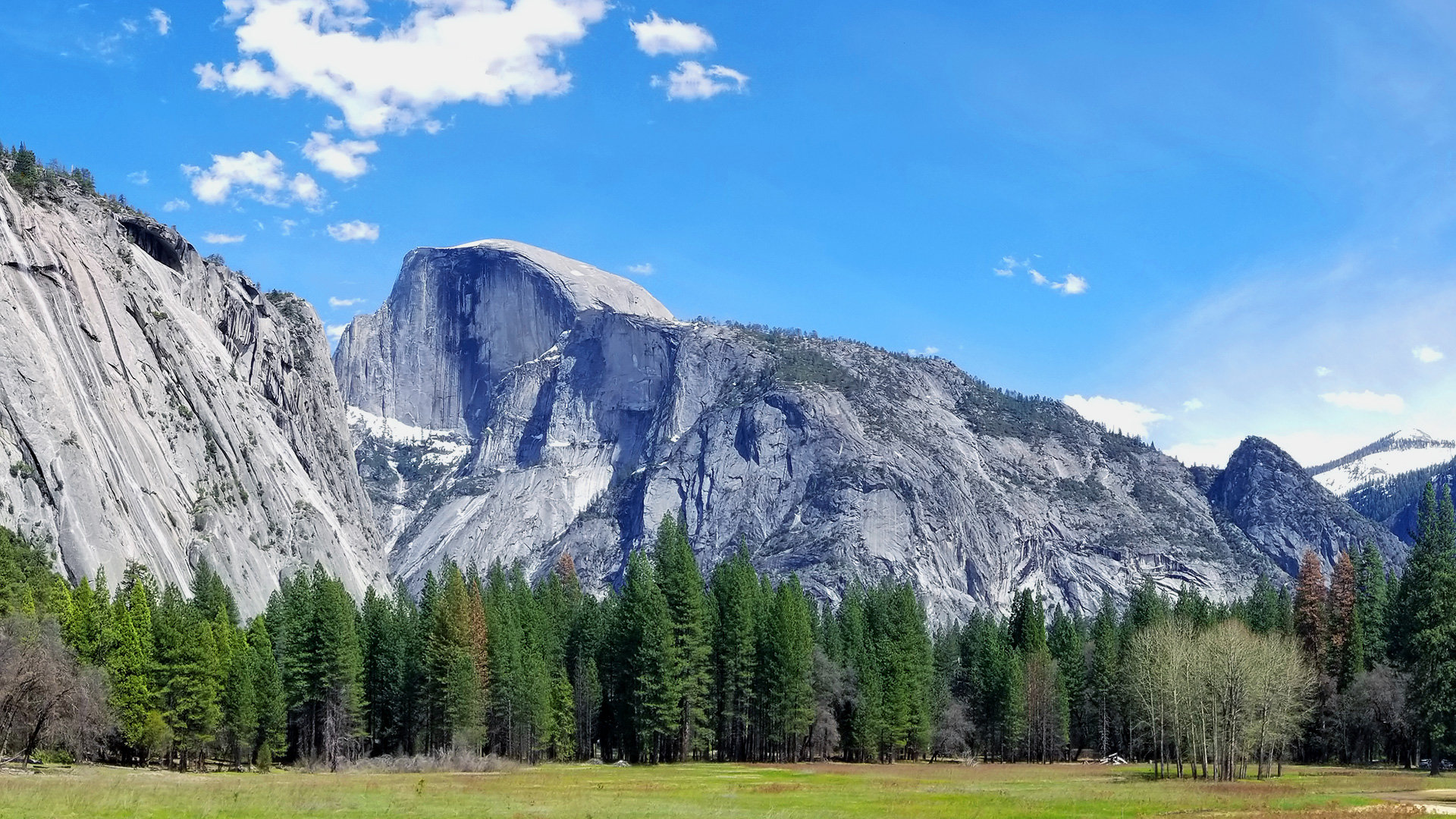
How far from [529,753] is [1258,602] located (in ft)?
258

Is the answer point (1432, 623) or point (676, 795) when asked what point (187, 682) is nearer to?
point (676, 795)

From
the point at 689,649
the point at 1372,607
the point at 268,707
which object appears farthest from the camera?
the point at 1372,607

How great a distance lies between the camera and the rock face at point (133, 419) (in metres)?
121

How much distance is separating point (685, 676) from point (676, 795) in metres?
39.0

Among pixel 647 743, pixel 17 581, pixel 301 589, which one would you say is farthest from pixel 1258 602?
pixel 17 581

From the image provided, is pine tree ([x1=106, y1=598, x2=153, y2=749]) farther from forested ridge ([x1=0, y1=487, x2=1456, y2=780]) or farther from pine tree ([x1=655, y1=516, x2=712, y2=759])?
pine tree ([x1=655, y1=516, x2=712, y2=759])

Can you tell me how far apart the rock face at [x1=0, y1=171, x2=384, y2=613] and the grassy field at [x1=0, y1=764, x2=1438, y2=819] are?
206 feet

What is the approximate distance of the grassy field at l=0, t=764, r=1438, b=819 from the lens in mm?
41375

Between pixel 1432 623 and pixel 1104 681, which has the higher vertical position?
pixel 1432 623

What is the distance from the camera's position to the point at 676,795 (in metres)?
53.1

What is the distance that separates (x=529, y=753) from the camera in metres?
91.2

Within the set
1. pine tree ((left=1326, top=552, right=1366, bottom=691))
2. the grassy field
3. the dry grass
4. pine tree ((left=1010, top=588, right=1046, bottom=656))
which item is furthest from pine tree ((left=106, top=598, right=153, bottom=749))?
pine tree ((left=1326, top=552, right=1366, bottom=691))

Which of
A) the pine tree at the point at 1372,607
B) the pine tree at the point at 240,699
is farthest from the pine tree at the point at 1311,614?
the pine tree at the point at 240,699

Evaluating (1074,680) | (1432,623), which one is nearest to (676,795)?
(1432,623)
